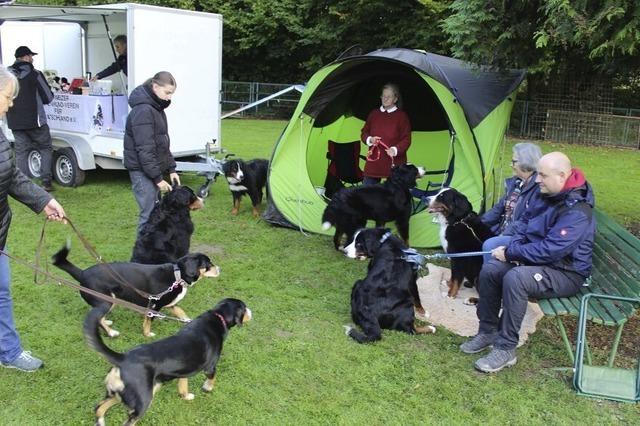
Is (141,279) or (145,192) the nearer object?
(141,279)

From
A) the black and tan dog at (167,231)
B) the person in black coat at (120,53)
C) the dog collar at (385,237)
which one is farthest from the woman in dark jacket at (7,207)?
the person in black coat at (120,53)

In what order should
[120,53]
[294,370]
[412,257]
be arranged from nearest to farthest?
1. [294,370]
2. [412,257]
3. [120,53]

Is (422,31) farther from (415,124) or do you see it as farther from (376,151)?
(376,151)

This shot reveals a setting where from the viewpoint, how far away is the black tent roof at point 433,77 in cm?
581

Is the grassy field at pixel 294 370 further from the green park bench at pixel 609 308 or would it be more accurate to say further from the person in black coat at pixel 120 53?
the person in black coat at pixel 120 53

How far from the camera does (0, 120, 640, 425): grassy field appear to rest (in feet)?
10.5

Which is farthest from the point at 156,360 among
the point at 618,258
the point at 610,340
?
the point at 610,340

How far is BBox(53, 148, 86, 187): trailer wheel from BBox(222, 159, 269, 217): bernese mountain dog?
103 inches

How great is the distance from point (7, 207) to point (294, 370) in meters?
2.08

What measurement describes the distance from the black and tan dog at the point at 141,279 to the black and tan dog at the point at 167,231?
0.63 metres

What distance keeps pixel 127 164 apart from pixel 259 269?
1.66 m

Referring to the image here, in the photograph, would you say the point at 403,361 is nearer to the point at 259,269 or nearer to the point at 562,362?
the point at 562,362

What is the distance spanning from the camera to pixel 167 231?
186 inches

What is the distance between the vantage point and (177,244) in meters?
4.76
